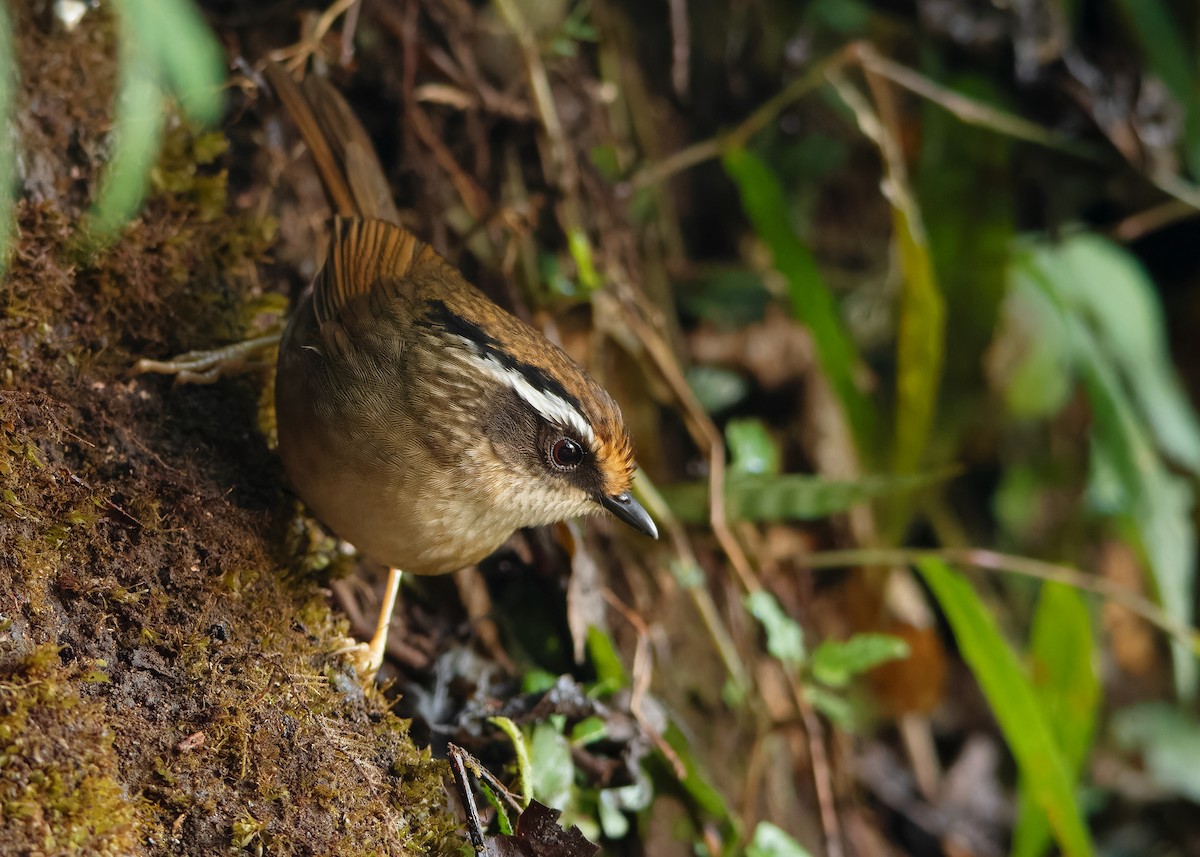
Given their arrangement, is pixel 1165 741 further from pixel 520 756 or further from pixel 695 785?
pixel 520 756

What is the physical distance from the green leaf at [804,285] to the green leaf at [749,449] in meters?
0.44

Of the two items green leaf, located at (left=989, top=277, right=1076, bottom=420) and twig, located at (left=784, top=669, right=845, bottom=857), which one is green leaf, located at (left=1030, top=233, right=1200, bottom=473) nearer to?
green leaf, located at (left=989, top=277, right=1076, bottom=420)

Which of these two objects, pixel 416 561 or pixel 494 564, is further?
pixel 494 564

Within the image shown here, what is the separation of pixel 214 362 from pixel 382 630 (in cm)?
75

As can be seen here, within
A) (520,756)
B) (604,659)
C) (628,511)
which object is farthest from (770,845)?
(628,511)

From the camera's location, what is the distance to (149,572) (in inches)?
82.6

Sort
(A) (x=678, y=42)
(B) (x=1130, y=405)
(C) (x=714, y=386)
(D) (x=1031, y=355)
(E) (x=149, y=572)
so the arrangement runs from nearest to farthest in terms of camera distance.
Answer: (E) (x=149, y=572)
(A) (x=678, y=42)
(C) (x=714, y=386)
(B) (x=1130, y=405)
(D) (x=1031, y=355)

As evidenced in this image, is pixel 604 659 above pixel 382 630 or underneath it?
underneath

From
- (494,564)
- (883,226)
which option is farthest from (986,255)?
(494,564)

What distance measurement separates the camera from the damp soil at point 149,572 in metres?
1.82

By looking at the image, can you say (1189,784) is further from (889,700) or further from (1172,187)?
(1172,187)

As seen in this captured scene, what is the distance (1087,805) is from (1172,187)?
271 centimetres

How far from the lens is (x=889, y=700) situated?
14.3 ft

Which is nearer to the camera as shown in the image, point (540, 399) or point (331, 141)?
point (540, 399)
